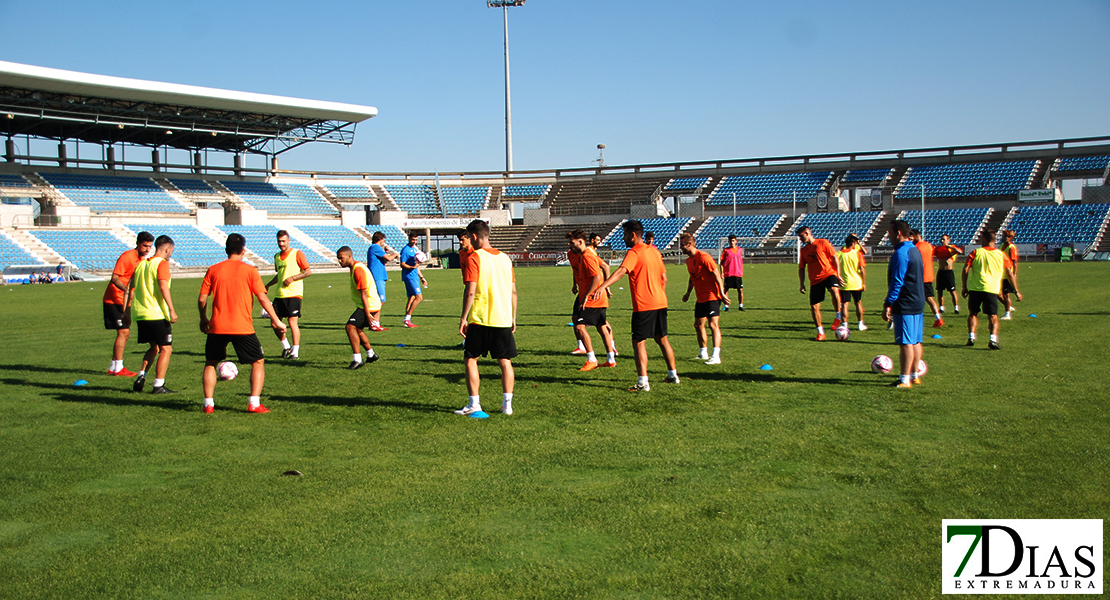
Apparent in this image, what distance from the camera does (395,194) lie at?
7338 centimetres

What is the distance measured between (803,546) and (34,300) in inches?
1199

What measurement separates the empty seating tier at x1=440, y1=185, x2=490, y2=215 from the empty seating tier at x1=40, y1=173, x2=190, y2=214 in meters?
23.8

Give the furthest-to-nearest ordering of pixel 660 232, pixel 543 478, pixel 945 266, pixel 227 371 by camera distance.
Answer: pixel 660 232 < pixel 945 266 < pixel 227 371 < pixel 543 478

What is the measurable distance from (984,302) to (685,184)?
61.2 meters

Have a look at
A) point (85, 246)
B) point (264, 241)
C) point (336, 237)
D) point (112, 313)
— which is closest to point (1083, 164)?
point (336, 237)

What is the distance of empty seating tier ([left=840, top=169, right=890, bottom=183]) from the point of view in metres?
65.3

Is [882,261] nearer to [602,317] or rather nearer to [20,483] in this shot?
[602,317]

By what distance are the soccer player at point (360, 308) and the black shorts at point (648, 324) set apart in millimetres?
4344

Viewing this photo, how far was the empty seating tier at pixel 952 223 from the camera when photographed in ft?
183

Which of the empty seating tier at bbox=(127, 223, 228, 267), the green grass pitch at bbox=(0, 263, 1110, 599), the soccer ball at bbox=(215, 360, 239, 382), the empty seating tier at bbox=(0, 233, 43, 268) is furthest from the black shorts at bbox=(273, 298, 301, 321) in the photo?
the empty seating tier at bbox=(127, 223, 228, 267)

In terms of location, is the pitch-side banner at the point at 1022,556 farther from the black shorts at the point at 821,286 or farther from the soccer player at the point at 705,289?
the black shorts at the point at 821,286

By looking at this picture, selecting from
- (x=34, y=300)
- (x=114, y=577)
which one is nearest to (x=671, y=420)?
(x=114, y=577)

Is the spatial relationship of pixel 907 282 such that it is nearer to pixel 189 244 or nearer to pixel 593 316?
pixel 593 316

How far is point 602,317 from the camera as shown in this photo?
11289mm
